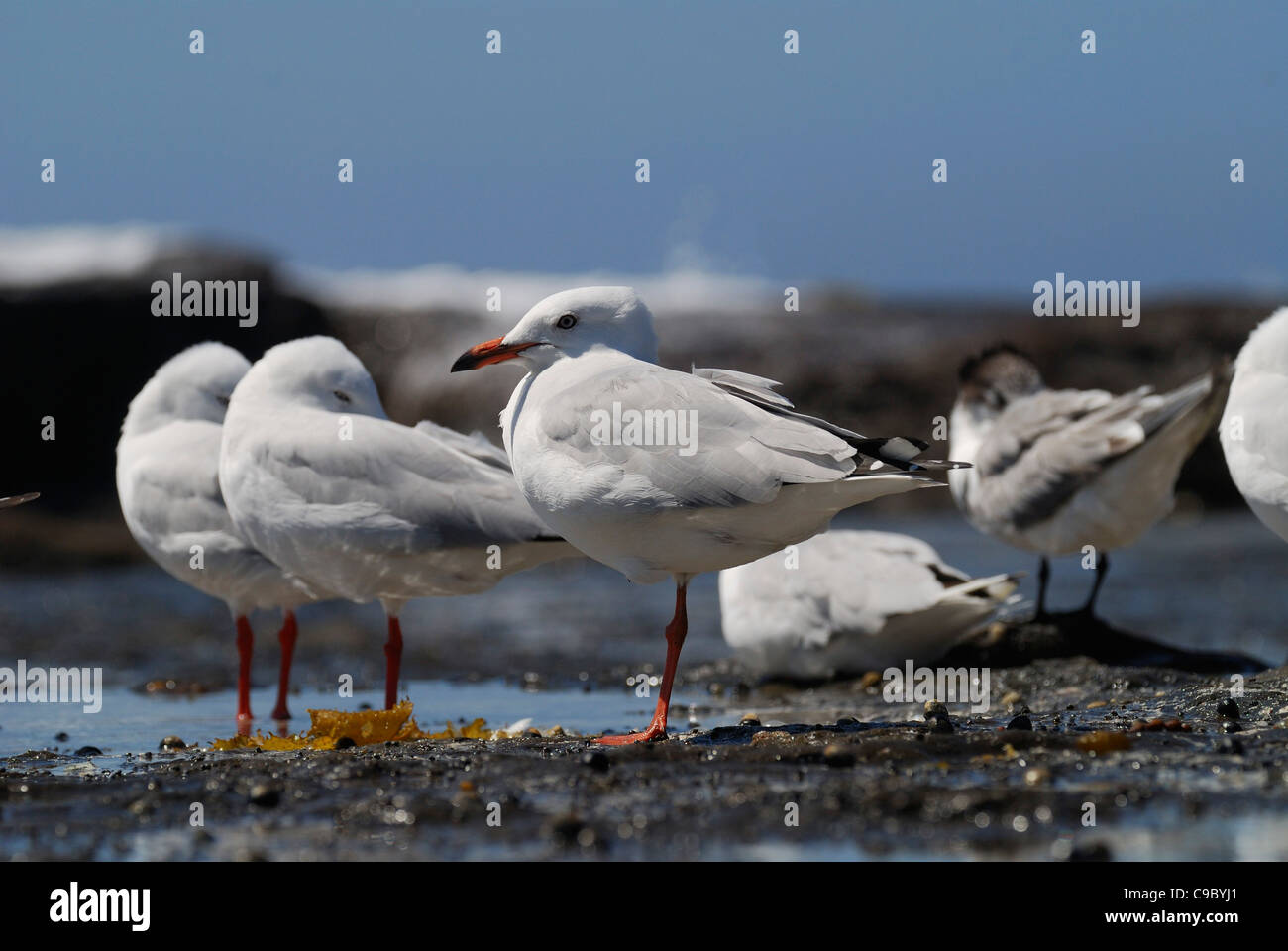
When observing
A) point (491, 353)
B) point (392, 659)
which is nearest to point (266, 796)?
point (491, 353)

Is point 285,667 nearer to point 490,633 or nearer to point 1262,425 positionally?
point 490,633

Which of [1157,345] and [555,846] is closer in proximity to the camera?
[555,846]

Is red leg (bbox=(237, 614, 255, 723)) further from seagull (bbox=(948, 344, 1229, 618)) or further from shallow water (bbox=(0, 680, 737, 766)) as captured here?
seagull (bbox=(948, 344, 1229, 618))

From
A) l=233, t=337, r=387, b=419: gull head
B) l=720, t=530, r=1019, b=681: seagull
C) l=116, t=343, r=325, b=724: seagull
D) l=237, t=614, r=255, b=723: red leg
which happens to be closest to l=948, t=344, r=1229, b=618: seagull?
l=720, t=530, r=1019, b=681: seagull

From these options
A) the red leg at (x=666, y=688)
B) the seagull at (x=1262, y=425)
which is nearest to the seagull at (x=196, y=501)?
the red leg at (x=666, y=688)

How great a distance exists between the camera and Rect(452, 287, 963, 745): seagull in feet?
17.5

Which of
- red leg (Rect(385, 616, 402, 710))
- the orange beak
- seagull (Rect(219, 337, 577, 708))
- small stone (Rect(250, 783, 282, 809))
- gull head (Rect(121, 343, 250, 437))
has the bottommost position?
small stone (Rect(250, 783, 282, 809))

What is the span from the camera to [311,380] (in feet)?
24.3

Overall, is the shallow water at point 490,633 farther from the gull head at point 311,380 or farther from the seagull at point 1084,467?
the gull head at point 311,380

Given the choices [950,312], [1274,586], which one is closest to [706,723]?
[1274,586]

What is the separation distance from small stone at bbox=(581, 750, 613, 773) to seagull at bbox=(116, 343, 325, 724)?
3.20 meters

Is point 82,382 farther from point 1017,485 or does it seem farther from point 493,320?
point 1017,485

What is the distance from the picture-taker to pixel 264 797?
4.71 metres
